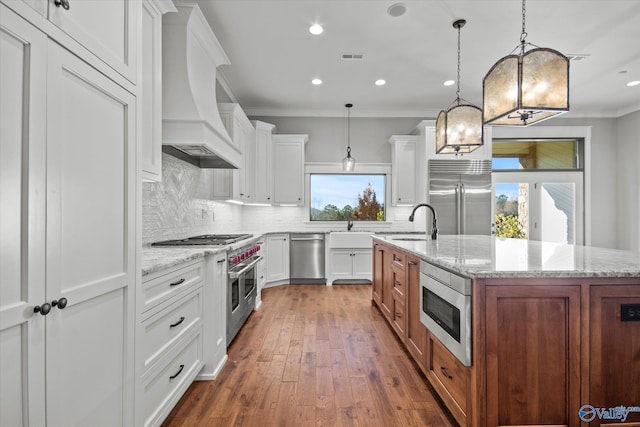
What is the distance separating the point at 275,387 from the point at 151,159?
168cm

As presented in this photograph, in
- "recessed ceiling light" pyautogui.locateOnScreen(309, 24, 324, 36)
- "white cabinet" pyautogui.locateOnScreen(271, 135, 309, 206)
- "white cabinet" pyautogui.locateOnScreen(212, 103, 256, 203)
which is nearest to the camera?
"recessed ceiling light" pyautogui.locateOnScreen(309, 24, 324, 36)

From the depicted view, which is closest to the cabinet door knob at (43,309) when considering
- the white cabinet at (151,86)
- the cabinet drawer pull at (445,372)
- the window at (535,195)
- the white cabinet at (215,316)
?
the white cabinet at (151,86)

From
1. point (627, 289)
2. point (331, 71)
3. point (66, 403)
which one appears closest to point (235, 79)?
point (331, 71)

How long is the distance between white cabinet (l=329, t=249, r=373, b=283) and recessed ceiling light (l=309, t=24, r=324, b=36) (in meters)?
3.14

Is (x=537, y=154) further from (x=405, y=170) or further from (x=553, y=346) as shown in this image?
(x=553, y=346)

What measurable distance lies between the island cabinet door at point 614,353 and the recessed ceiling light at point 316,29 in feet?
10.0

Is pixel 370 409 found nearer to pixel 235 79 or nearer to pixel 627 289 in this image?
pixel 627 289

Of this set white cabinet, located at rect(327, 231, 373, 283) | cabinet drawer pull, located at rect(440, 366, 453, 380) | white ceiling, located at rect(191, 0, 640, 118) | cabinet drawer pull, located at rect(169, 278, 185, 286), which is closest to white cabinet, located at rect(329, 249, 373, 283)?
white cabinet, located at rect(327, 231, 373, 283)

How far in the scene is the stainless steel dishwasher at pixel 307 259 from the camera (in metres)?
5.18

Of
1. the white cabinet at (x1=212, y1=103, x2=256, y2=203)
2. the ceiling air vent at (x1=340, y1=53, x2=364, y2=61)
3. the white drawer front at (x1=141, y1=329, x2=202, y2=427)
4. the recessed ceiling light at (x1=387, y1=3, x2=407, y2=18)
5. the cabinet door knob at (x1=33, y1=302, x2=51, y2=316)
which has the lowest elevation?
the white drawer front at (x1=141, y1=329, x2=202, y2=427)

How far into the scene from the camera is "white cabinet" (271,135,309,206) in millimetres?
5289

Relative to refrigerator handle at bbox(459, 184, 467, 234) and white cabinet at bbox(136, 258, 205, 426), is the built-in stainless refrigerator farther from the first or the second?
white cabinet at bbox(136, 258, 205, 426)

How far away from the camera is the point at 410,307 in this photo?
2408mm

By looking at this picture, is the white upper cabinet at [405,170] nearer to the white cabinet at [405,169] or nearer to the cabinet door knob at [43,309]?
the white cabinet at [405,169]
